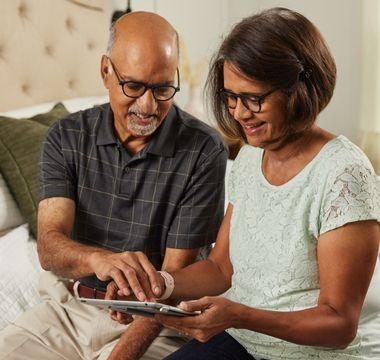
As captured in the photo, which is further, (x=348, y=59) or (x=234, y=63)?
(x=348, y=59)

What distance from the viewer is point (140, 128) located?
1.73 m

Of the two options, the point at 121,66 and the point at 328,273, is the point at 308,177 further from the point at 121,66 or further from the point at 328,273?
the point at 121,66

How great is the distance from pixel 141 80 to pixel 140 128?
0.12 meters

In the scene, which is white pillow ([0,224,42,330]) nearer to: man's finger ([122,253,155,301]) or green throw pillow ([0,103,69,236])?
green throw pillow ([0,103,69,236])

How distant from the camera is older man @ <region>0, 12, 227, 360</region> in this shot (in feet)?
5.57

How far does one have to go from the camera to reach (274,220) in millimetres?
1395

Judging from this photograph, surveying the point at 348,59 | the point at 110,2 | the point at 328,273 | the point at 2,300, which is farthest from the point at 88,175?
the point at 348,59

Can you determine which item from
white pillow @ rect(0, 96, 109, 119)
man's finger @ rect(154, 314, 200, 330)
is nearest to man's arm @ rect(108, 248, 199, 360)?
man's finger @ rect(154, 314, 200, 330)

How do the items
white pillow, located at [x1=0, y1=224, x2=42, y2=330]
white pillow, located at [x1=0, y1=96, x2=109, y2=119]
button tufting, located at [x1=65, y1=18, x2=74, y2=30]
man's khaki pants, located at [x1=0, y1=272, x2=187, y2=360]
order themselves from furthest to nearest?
button tufting, located at [x1=65, y1=18, x2=74, y2=30], white pillow, located at [x1=0, y1=96, x2=109, y2=119], white pillow, located at [x1=0, y1=224, x2=42, y2=330], man's khaki pants, located at [x1=0, y1=272, x2=187, y2=360]

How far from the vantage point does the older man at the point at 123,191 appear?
1697mm

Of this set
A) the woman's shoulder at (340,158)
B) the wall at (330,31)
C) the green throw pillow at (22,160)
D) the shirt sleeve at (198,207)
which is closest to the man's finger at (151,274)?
the shirt sleeve at (198,207)

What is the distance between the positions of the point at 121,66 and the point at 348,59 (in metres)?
2.16

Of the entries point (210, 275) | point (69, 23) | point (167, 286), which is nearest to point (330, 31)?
point (69, 23)

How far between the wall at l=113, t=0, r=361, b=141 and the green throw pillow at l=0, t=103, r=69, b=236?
1275mm
